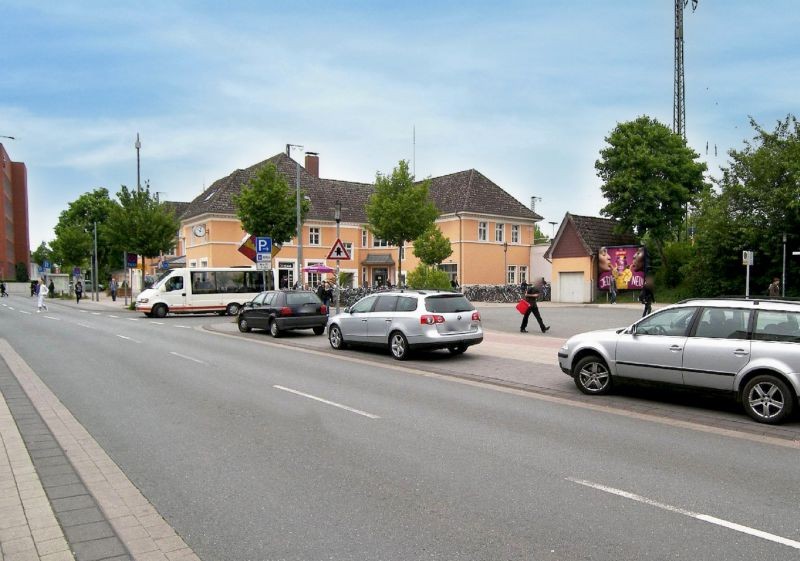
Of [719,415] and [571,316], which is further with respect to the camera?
[571,316]

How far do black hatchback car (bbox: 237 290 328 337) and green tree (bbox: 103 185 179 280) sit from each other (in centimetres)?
2239

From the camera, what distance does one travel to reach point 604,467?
6.04 metres

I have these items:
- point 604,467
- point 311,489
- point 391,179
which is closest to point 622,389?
point 604,467

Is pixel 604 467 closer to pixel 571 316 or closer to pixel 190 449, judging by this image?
pixel 190 449

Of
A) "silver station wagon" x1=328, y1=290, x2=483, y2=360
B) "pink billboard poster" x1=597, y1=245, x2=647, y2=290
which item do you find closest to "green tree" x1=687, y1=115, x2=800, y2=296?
"pink billboard poster" x1=597, y1=245, x2=647, y2=290

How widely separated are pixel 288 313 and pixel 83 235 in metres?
59.6

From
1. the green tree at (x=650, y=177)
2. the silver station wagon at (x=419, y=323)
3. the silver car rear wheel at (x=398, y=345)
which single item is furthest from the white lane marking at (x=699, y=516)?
the green tree at (x=650, y=177)

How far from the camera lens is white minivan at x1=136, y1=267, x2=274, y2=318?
3127 centimetres

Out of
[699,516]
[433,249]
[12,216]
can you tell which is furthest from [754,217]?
[12,216]

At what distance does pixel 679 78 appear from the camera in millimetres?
42750

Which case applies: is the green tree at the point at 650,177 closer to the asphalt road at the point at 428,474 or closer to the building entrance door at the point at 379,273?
the building entrance door at the point at 379,273

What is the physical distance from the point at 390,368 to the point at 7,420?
7006 mm

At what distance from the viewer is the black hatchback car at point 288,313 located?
66.1 feet

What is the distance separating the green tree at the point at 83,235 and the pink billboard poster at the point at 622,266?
38.7m
